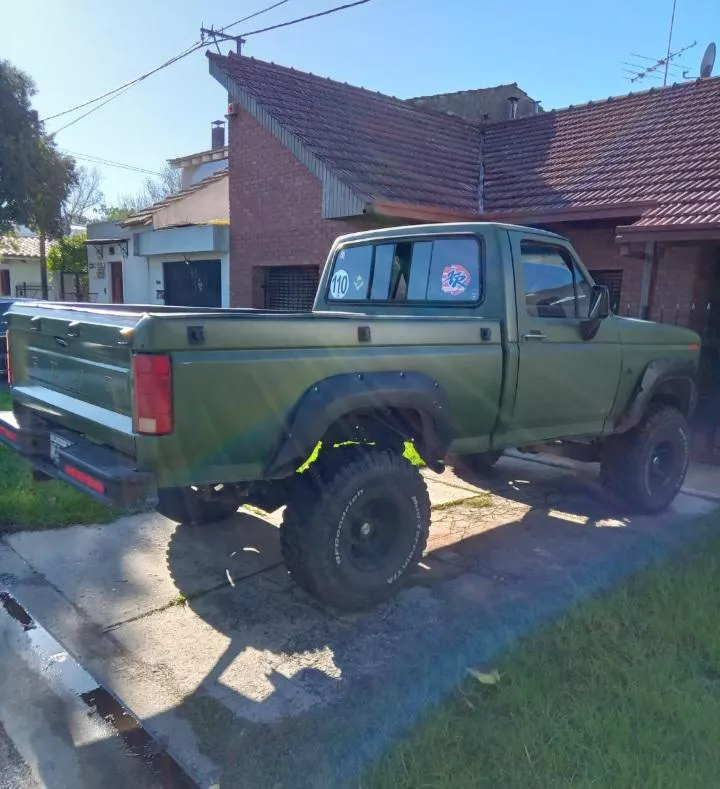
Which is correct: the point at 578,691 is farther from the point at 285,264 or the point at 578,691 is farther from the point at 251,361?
the point at 285,264

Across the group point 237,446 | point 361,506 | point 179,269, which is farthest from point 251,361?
point 179,269

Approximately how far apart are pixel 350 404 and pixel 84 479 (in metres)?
1.30

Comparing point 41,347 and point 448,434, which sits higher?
point 41,347

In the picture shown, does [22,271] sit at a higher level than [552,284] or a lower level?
lower

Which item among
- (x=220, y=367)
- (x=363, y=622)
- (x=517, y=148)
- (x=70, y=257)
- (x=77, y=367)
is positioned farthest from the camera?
(x=70, y=257)

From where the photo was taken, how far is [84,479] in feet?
10.4

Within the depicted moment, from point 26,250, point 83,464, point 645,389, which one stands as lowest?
point 83,464

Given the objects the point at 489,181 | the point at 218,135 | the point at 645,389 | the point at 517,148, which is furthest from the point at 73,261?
the point at 645,389

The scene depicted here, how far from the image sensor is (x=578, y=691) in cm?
296

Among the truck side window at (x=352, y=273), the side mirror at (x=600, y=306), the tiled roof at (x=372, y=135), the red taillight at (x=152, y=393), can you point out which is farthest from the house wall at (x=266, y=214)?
the red taillight at (x=152, y=393)

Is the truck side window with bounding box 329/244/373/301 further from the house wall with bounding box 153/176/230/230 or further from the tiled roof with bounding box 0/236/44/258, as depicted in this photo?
the tiled roof with bounding box 0/236/44/258

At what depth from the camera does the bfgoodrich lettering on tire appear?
355 centimetres

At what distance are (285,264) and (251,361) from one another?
9.54 meters

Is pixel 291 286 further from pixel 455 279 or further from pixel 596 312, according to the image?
pixel 596 312
